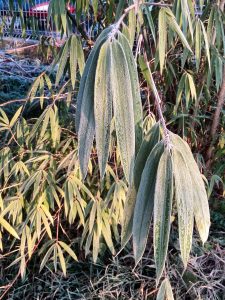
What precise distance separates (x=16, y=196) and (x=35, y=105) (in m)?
0.83

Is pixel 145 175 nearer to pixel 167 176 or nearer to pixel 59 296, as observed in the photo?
pixel 167 176

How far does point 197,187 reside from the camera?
0.62 m

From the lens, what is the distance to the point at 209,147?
1.94 meters

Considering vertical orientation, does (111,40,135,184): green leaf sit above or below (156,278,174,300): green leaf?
above

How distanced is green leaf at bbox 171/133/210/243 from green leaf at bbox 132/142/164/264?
0.10 feet

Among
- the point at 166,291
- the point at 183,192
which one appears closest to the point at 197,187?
the point at 183,192

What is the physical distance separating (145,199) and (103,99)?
0.17m

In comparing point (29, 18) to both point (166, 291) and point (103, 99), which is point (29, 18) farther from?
point (103, 99)

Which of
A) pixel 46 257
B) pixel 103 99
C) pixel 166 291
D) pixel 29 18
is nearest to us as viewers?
pixel 103 99

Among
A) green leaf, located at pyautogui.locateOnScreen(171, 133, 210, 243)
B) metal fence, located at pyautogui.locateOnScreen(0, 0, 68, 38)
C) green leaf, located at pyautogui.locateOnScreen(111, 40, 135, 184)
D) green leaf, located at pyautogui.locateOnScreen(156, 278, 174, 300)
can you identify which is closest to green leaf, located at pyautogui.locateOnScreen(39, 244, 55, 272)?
green leaf, located at pyautogui.locateOnScreen(156, 278, 174, 300)

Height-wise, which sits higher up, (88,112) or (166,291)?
(88,112)

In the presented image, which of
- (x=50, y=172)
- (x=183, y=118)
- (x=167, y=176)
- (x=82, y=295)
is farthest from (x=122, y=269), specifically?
(x=167, y=176)

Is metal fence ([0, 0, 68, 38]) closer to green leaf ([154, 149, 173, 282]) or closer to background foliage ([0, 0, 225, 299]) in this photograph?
background foliage ([0, 0, 225, 299])

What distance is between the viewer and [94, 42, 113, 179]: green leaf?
1.78 feet
